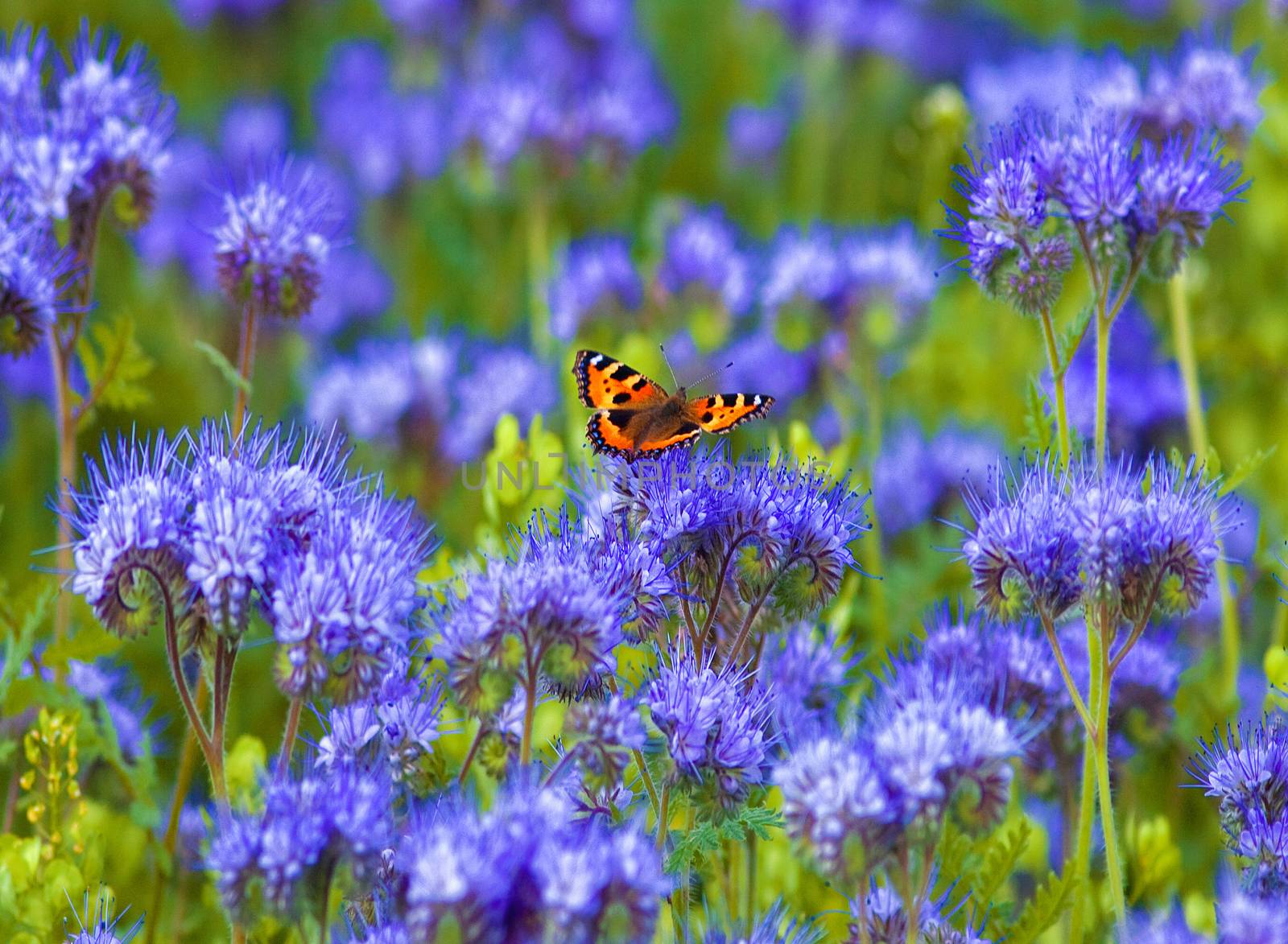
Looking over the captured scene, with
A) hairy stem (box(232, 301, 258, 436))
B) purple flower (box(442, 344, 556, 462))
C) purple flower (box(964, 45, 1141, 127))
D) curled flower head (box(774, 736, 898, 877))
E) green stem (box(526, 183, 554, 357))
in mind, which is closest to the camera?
curled flower head (box(774, 736, 898, 877))

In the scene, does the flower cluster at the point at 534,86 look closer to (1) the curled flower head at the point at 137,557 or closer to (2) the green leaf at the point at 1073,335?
(2) the green leaf at the point at 1073,335

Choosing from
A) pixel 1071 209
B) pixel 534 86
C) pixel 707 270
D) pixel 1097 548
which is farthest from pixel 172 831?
pixel 534 86

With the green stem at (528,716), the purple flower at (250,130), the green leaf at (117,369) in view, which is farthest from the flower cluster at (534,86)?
the green stem at (528,716)

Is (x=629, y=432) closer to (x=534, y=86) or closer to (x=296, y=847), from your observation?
(x=296, y=847)

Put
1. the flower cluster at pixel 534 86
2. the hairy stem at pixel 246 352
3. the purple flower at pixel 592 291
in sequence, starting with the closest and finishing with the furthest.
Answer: the hairy stem at pixel 246 352 → the purple flower at pixel 592 291 → the flower cluster at pixel 534 86

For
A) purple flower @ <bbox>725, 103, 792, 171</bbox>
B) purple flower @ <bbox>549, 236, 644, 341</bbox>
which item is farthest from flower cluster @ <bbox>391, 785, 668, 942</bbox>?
purple flower @ <bbox>725, 103, 792, 171</bbox>

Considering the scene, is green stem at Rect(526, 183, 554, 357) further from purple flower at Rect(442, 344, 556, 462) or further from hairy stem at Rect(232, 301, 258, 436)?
hairy stem at Rect(232, 301, 258, 436)
